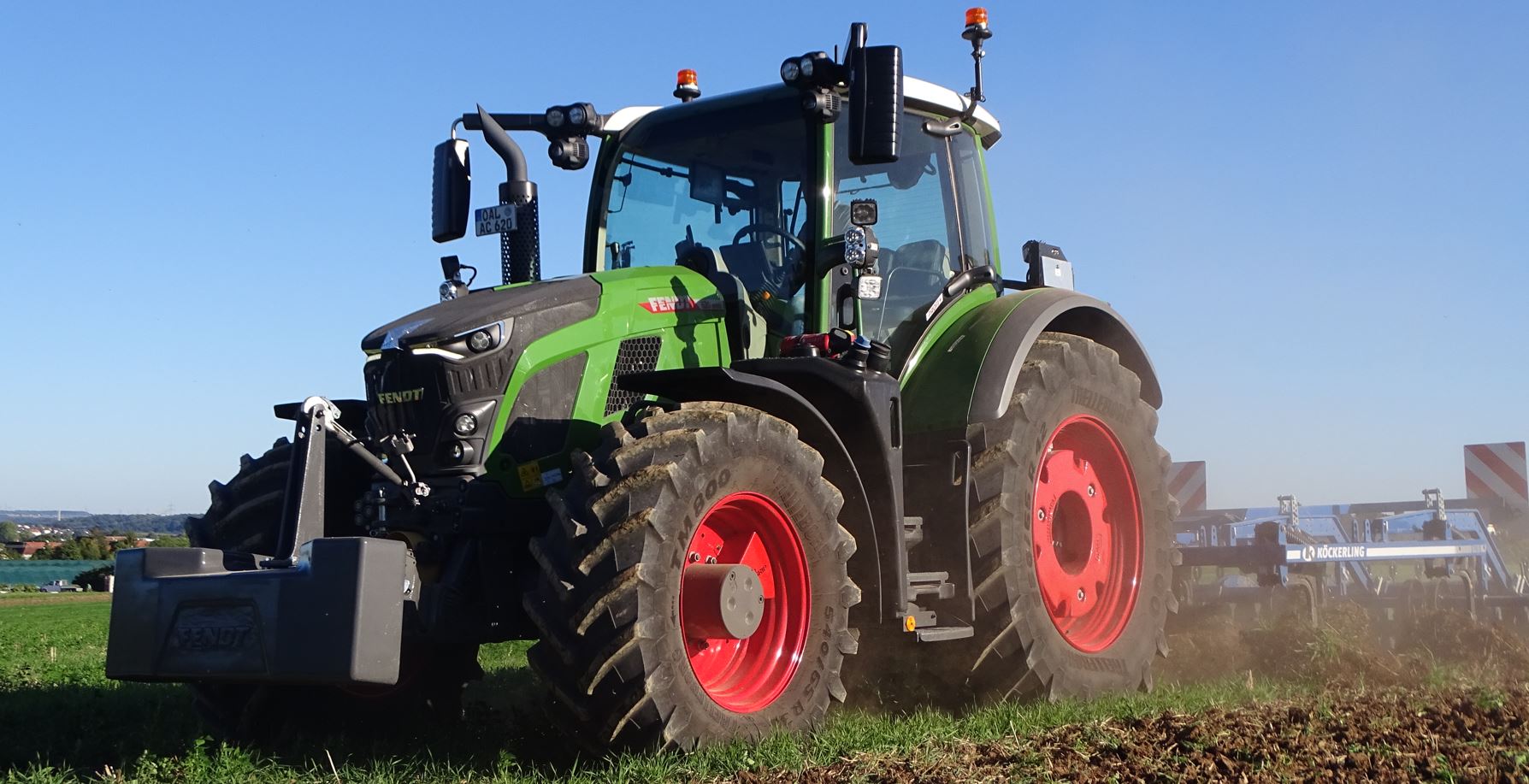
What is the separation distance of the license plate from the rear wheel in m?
1.34

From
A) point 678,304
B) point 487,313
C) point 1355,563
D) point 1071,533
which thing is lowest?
point 1355,563

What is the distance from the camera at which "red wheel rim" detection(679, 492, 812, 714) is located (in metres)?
5.15

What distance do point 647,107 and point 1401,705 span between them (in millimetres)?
4311

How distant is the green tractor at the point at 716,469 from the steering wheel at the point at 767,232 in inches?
0.5

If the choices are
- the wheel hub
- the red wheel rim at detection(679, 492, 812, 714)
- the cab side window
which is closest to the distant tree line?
the cab side window

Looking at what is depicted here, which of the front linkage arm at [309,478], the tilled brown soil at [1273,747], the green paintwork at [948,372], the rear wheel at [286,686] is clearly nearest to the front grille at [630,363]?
the front linkage arm at [309,478]

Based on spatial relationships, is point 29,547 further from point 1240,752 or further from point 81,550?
point 1240,752

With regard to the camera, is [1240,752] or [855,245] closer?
[1240,752]

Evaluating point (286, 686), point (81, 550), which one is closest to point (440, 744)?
point (286, 686)

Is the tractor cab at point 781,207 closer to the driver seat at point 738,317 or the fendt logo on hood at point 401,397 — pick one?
the driver seat at point 738,317

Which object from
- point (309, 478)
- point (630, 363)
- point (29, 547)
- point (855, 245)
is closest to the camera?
point (309, 478)

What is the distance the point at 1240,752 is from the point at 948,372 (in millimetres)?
2371

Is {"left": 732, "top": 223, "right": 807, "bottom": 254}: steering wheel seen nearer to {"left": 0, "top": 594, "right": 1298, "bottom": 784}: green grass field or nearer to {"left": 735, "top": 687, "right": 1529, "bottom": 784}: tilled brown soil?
{"left": 0, "top": 594, "right": 1298, "bottom": 784}: green grass field

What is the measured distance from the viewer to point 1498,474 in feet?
43.2
